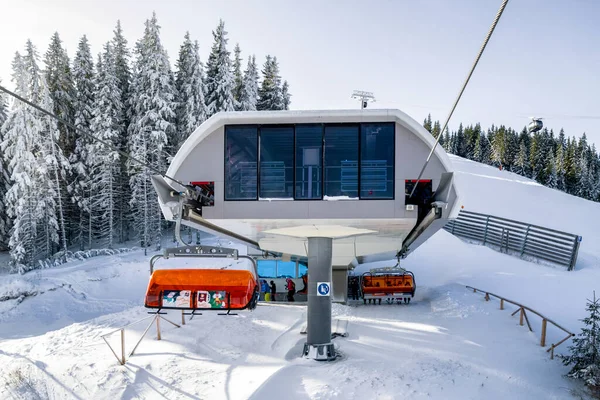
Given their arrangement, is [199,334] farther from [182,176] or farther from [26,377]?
[182,176]

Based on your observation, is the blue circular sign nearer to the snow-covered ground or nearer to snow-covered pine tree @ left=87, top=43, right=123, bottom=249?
the snow-covered ground

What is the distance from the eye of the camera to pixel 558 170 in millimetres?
72375

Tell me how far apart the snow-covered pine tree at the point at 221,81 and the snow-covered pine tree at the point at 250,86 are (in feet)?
10.5

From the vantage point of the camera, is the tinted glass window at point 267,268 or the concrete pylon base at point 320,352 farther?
the tinted glass window at point 267,268

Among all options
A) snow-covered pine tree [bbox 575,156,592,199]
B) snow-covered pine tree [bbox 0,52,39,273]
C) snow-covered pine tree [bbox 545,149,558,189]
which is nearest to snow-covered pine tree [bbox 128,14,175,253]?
snow-covered pine tree [bbox 0,52,39,273]

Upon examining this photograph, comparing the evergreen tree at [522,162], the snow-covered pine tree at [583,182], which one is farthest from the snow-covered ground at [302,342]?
the evergreen tree at [522,162]

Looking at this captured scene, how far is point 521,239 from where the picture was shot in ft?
68.7

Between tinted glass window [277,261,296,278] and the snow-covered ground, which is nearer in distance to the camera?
the snow-covered ground

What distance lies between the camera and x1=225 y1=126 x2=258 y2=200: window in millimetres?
9992

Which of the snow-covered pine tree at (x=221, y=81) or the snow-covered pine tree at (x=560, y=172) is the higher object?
the snow-covered pine tree at (x=221, y=81)

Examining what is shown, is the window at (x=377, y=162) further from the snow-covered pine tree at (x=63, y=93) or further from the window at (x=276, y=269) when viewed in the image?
the snow-covered pine tree at (x=63, y=93)

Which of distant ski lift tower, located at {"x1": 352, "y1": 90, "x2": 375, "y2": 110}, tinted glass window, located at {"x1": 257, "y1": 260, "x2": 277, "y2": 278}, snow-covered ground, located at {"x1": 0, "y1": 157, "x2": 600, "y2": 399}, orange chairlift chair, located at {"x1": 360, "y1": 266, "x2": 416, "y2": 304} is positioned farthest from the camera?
tinted glass window, located at {"x1": 257, "y1": 260, "x2": 277, "y2": 278}

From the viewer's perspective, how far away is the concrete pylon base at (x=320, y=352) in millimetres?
10031

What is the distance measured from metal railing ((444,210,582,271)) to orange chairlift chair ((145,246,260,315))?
1307 centimetres
